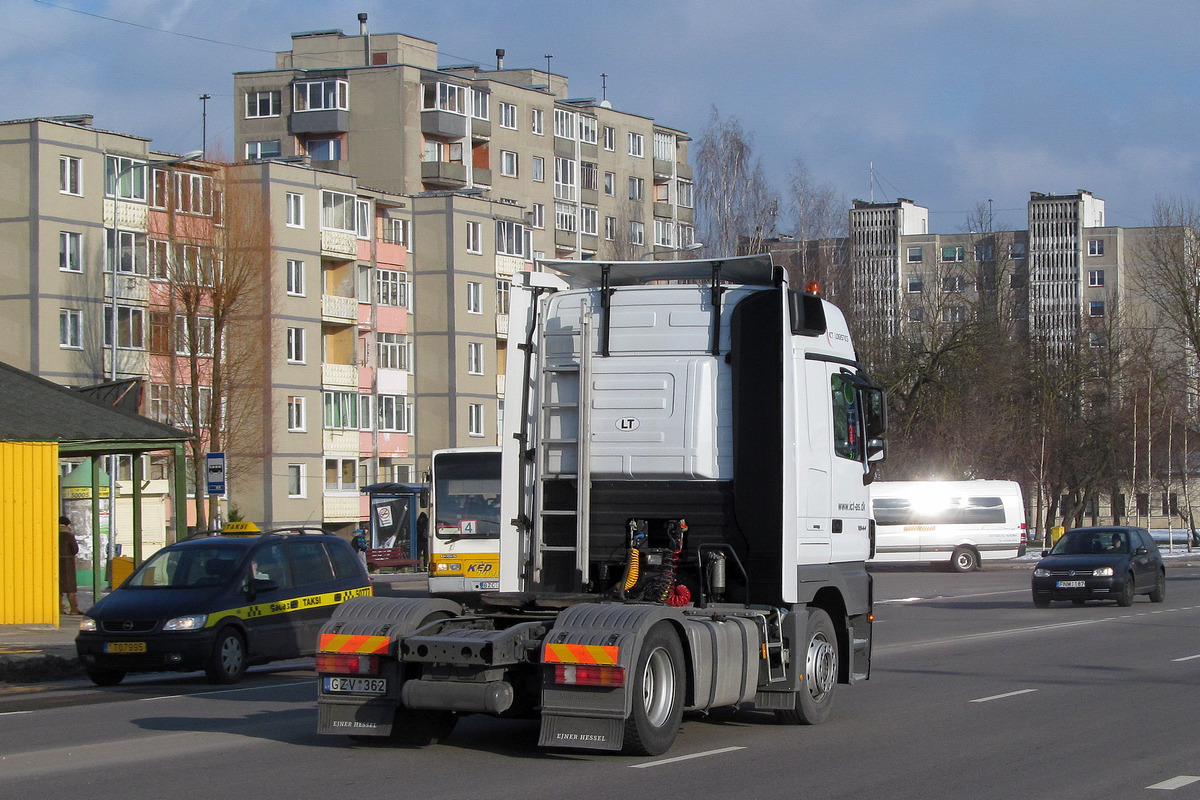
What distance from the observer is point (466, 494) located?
81.1 ft

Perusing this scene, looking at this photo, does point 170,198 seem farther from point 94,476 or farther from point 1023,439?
point 1023,439

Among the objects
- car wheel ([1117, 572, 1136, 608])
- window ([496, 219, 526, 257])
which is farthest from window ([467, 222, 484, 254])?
car wheel ([1117, 572, 1136, 608])

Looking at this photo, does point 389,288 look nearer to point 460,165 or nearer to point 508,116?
point 460,165

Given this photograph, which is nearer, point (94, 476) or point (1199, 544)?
point (94, 476)

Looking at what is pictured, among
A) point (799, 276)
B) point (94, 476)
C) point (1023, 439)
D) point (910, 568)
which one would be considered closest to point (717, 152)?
→ point (799, 276)

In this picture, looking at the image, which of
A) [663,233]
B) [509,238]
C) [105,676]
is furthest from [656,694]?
[663,233]

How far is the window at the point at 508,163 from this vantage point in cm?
8894

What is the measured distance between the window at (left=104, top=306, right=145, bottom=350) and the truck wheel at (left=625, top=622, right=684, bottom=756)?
166 feet

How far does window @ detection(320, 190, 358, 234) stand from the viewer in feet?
221

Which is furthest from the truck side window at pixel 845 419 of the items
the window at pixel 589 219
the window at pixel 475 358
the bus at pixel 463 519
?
the window at pixel 589 219

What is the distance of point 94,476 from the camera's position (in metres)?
25.5

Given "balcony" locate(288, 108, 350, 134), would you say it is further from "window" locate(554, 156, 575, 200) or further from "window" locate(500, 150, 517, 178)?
"window" locate(554, 156, 575, 200)

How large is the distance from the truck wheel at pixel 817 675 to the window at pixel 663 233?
90.9 meters

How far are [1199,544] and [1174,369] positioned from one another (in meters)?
8.23
